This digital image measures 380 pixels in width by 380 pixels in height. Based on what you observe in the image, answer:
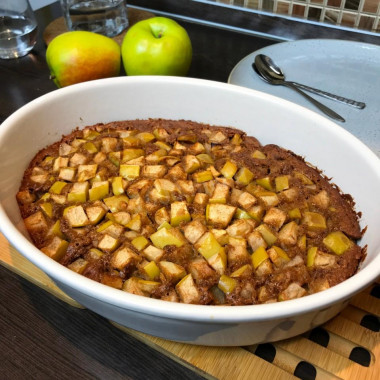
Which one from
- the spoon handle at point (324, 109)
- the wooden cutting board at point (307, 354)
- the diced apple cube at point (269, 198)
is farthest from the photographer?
the spoon handle at point (324, 109)

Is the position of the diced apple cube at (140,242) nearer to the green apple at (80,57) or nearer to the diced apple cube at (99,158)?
the diced apple cube at (99,158)

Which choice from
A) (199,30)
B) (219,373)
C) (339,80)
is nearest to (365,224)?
(219,373)

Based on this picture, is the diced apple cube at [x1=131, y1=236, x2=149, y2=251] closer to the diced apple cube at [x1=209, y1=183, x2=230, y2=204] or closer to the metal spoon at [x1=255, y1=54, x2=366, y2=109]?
the diced apple cube at [x1=209, y1=183, x2=230, y2=204]

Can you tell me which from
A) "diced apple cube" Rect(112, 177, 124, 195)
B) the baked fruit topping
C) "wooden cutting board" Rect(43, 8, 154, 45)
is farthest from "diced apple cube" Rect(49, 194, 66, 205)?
"wooden cutting board" Rect(43, 8, 154, 45)

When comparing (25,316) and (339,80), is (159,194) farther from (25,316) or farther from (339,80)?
(339,80)

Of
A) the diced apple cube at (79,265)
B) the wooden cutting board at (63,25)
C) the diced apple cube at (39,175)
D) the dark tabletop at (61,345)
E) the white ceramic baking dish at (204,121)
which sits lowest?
the dark tabletop at (61,345)

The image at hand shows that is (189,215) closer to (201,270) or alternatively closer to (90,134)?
(201,270)

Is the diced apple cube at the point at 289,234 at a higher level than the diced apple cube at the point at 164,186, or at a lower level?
lower

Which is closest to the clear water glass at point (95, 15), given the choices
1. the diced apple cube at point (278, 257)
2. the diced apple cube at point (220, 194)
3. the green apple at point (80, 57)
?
the green apple at point (80, 57)
